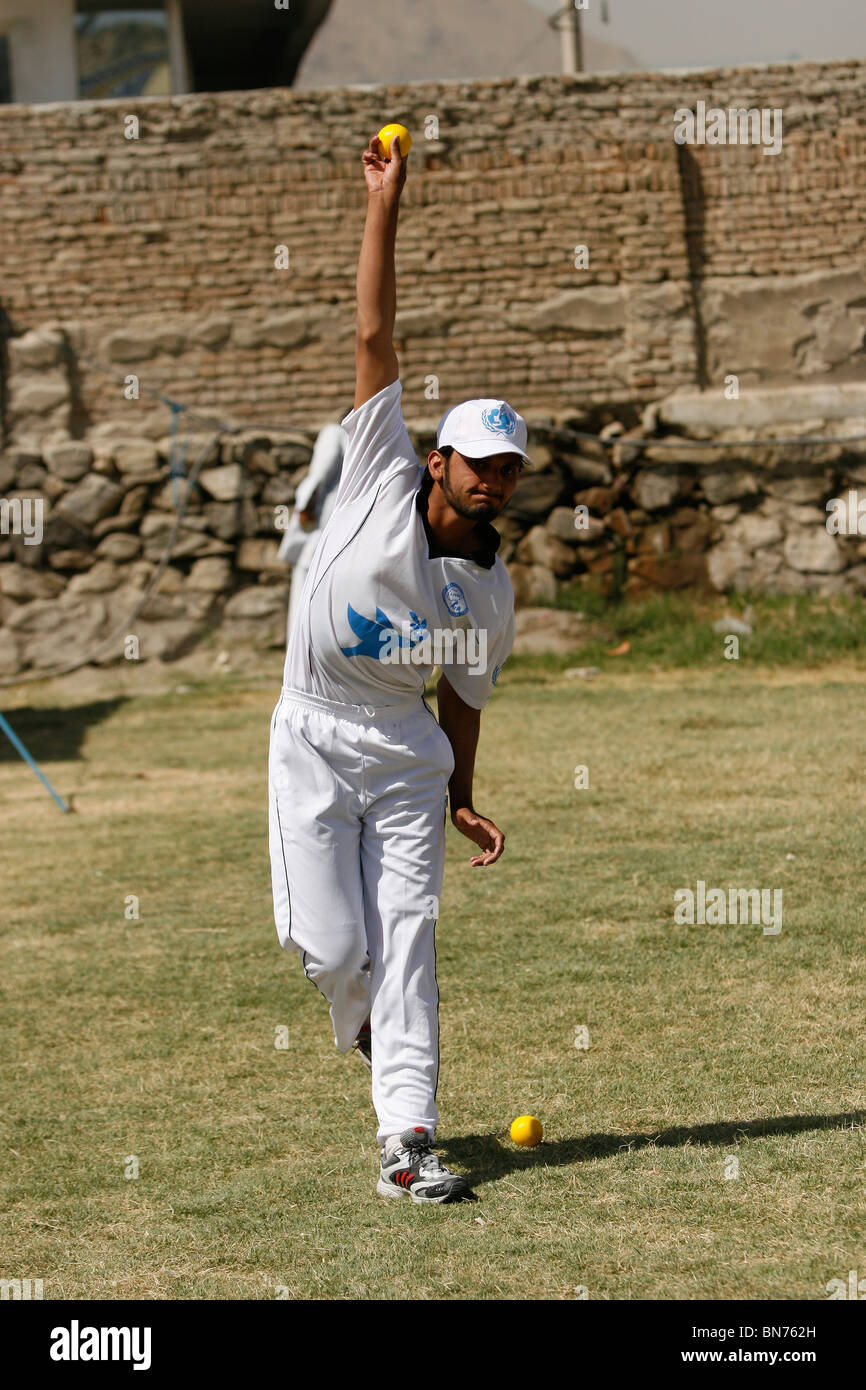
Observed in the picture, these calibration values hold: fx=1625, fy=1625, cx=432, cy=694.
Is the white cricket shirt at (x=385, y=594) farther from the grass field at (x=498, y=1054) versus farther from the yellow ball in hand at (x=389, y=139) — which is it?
the grass field at (x=498, y=1054)

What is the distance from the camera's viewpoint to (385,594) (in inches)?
150

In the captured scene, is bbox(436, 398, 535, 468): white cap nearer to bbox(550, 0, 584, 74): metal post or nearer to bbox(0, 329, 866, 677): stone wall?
bbox(0, 329, 866, 677): stone wall

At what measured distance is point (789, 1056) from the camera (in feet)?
15.1

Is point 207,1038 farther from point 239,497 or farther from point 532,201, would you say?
point 532,201

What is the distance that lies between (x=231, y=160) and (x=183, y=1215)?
479 inches

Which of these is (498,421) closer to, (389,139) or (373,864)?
(389,139)

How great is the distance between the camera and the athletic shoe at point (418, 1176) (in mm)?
3719

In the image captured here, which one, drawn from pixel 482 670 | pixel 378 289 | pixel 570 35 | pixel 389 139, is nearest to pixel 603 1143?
pixel 482 670

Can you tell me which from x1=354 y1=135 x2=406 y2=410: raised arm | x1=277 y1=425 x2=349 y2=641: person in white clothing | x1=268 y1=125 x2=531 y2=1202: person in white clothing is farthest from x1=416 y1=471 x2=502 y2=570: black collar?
x1=277 y1=425 x2=349 y2=641: person in white clothing

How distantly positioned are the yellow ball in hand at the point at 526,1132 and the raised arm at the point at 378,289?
181 cm

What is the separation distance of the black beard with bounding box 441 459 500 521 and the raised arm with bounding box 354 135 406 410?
11.3 inches

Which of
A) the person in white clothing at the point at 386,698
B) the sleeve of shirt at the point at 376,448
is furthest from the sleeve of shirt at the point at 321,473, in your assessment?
the sleeve of shirt at the point at 376,448

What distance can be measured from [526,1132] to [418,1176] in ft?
1.27
